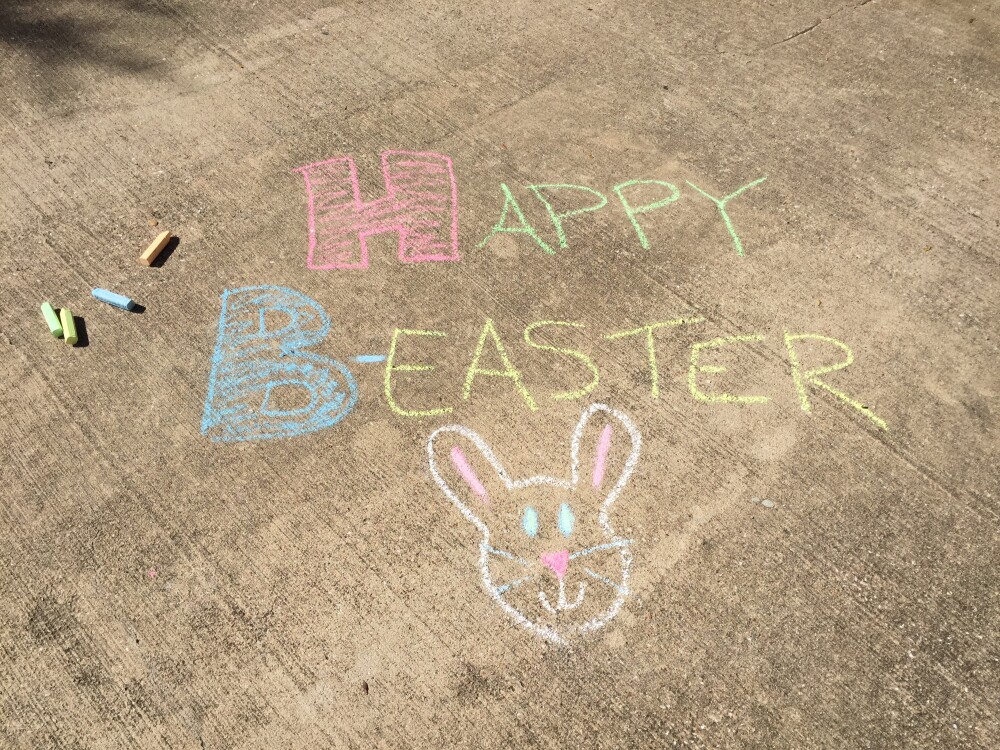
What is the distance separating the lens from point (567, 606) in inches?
123

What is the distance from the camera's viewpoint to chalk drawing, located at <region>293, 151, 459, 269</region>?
4.39 m

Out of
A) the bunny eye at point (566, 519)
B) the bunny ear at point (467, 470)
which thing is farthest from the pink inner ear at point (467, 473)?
the bunny eye at point (566, 519)

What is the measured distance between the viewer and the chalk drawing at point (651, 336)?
3.87 metres

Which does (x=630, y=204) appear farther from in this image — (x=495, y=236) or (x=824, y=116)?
(x=824, y=116)

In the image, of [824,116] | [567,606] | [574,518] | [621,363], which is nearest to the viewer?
[567,606]

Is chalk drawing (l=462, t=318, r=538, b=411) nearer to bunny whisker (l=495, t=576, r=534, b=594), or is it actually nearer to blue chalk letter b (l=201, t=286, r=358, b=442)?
blue chalk letter b (l=201, t=286, r=358, b=442)

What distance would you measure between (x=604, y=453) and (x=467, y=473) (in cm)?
60

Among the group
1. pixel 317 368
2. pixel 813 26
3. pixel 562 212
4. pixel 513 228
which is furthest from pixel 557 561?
pixel 813 26

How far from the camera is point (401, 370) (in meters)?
3.86

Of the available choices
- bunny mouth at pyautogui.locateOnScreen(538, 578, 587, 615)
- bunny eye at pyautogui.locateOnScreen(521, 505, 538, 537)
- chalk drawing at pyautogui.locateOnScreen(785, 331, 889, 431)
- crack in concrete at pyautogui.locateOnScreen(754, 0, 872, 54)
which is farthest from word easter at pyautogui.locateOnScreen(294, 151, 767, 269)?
bunny mouth at pyautogui.locateOnScreen(538, 578, 587, 615)

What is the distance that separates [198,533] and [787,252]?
3.30 meters

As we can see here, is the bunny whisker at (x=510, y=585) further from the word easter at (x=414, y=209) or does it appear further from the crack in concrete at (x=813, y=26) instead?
the crack in concrete at (x=813, y=26)

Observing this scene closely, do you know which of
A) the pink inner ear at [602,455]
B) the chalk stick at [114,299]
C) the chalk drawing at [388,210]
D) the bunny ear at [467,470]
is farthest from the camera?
the chalk drawing at [388,210]

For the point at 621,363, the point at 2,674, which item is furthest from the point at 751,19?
the point at 2,674
